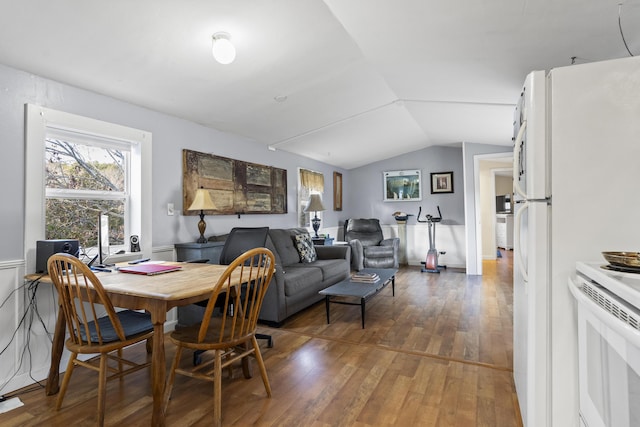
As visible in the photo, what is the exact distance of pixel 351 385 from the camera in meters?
2.10

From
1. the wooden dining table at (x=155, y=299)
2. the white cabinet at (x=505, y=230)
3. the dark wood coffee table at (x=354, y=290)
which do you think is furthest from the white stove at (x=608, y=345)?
the white cabinet at (x=505, y=230)

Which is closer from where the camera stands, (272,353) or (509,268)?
(272,353)

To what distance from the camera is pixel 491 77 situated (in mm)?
2889

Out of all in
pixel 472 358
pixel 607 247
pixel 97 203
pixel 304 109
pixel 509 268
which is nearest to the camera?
pixel 607 247

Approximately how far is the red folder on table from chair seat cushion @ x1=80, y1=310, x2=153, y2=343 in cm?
27

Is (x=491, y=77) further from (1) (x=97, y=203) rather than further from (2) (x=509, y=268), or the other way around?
(2) (x=509, y=268)

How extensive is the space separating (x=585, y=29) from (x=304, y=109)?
2.55 metres

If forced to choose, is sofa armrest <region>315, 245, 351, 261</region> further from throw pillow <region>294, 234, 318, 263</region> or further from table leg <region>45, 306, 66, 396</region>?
table leg <region>45, 306, 66, 396</region>

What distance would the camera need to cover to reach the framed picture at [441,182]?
6598mm

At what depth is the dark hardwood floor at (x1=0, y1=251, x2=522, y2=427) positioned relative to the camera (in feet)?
5.84

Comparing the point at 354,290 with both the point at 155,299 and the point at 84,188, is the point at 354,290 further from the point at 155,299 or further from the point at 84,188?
the point at 84,188

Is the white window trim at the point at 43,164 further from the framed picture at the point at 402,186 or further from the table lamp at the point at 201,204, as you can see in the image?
the framed picture at the point at 402,186

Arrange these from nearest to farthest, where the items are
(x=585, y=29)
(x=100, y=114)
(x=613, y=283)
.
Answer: (x=613, y=283) < (x=585, y=29) < (x=100, y=114)

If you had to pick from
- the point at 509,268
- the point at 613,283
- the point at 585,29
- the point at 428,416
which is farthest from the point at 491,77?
the point at 509,268
